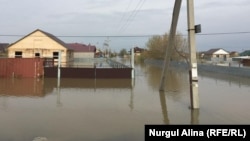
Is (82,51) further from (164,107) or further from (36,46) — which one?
(164,107)

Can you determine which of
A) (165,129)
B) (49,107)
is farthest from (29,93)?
(165,129)

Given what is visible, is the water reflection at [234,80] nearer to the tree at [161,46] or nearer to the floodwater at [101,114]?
the floodwater at [101,114]

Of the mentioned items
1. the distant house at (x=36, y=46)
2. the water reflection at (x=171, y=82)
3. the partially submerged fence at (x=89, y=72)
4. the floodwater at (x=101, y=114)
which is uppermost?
the distant house at (x=36, y=46)

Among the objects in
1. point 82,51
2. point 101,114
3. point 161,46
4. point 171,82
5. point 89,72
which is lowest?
point 101,114

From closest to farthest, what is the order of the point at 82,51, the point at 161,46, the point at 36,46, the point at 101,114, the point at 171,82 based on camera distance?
the point at 101,114 < the point at 171,82 < the point at 36,46 < the point at 161,46 < the point at 82,51

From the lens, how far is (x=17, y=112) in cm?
1212

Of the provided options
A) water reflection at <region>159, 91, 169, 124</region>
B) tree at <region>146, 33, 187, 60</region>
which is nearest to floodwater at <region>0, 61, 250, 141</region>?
water reflection at <region>159, 91, 169, 124</region>

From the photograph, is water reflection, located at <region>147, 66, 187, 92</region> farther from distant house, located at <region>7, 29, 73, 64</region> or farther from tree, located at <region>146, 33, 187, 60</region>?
tree, located at <region>146, 33, 187, 60</region>

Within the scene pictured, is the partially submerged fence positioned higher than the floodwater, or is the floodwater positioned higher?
the partially submerged fence

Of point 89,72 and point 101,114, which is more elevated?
point 89,72

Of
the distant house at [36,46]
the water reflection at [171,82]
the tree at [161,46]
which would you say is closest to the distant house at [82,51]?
the tree at [161,46]

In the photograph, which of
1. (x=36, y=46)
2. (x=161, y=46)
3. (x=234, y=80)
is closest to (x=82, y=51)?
(x=161, y=46)

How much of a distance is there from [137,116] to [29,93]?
8.61 metres

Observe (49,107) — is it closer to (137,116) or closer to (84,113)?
(84,113)
